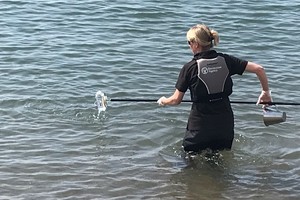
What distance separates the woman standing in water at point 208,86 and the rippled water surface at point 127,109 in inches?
17.6

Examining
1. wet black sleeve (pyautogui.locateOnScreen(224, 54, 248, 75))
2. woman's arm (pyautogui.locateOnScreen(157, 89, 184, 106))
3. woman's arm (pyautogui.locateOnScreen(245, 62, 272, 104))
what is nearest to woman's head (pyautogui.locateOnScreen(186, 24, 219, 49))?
wet black sleeve (pyautogui.locateOnScreen(224, 54, 248, 75))

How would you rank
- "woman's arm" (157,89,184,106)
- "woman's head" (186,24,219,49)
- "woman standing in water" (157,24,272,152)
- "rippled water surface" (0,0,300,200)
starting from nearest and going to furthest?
1. "woman's head" (186,24,219,49)
2. "woman standing in water" (157,24,272,152)
3. "woman's arm" (157,89,184,106)
4. "rippled water surface" (0,0,300,200)

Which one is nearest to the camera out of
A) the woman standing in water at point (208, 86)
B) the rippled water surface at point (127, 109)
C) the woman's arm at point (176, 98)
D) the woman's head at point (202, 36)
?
the woman's head at point (202, 36)

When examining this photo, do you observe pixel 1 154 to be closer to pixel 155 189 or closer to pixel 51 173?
pixel 51 173

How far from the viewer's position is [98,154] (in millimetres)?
8859

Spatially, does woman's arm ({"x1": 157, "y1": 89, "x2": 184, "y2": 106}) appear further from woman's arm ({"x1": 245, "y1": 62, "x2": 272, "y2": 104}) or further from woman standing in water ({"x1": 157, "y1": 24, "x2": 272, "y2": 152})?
woman's arm ({"x1": 245, "y1": 62, "x2": 272, "y2": 104})

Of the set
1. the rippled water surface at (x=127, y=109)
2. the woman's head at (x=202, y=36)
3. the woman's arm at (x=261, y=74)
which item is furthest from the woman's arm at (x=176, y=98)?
the rippled water surface at (x=127, y=109)

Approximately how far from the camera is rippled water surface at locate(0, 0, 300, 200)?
26.0ft

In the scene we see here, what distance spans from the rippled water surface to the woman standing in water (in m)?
0.45

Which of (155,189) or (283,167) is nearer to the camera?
(155,189)

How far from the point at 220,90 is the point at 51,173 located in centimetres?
240

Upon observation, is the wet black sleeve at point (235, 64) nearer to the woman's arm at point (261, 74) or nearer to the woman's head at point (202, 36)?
the woman's arm at point (261, 74)

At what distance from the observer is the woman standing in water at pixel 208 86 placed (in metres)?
7.36

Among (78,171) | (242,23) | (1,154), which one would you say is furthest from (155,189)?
(242,23)
